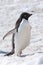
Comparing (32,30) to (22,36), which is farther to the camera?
(32,30)

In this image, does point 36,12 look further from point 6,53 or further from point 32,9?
point 6,53

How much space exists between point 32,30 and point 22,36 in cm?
300

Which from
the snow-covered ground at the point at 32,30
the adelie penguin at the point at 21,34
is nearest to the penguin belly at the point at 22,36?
the adelie penguin at the point at 21,34

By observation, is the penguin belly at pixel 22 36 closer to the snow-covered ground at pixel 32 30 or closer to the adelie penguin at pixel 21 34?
the adelie penguin at pixel 21 34

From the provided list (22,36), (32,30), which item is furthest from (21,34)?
(32,30)

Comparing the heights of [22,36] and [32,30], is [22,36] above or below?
above

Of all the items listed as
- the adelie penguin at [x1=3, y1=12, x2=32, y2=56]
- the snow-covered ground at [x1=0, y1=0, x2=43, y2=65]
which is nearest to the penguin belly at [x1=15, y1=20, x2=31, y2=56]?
the adelie penguin at [x1=3, y1=12, x2=32, y2=56]

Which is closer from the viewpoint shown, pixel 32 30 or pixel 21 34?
pixel 21 34

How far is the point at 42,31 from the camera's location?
860 centimetres

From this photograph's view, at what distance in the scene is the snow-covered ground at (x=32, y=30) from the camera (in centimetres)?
518

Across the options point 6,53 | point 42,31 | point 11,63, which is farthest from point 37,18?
point 11,63

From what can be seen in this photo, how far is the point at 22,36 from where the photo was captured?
19.3 ft

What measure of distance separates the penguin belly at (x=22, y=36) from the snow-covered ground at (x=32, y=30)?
0.19 metres

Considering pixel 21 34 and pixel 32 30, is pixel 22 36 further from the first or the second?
pixel 32 30
